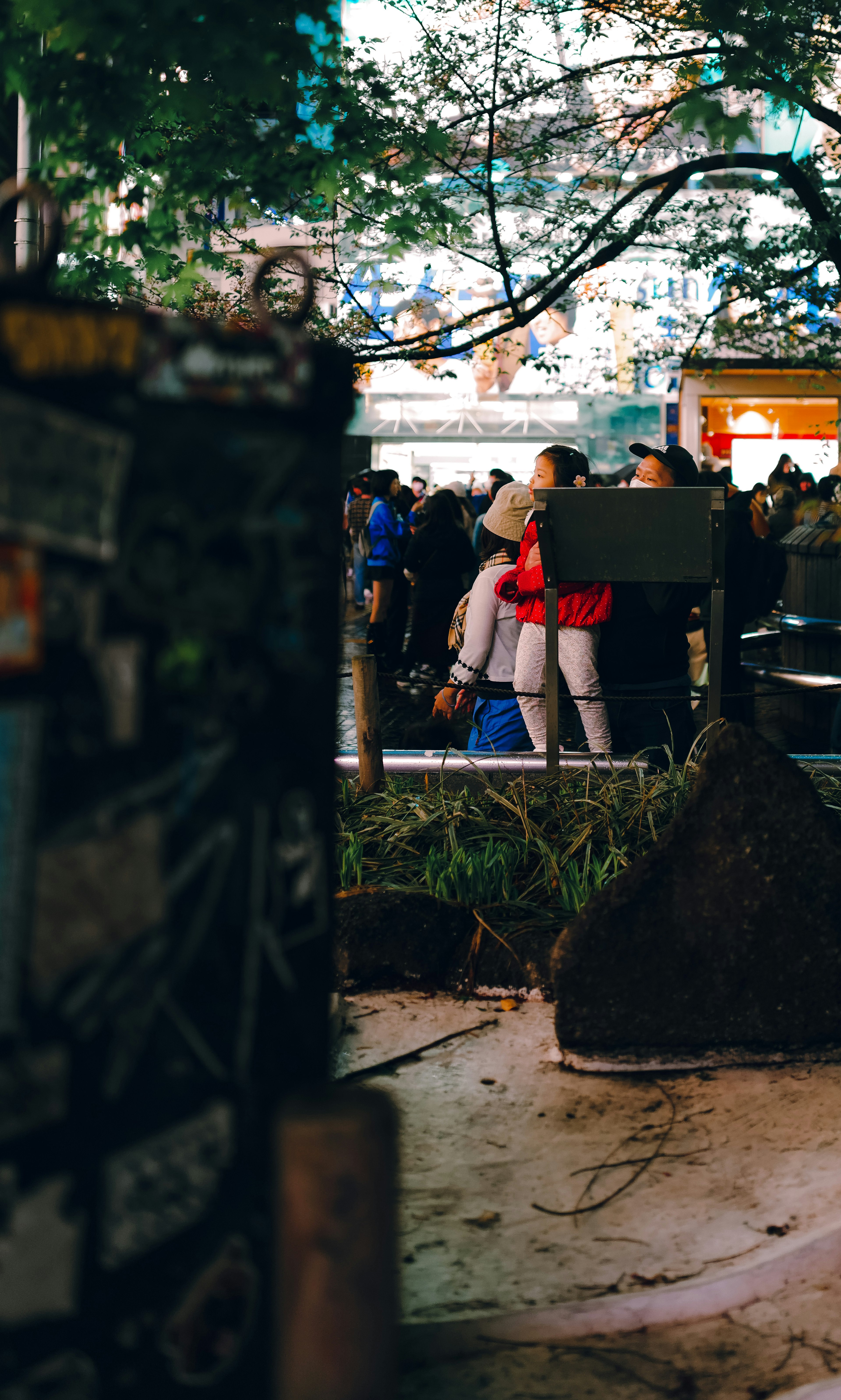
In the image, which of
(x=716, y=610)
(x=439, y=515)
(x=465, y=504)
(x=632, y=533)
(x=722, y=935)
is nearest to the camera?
(x=722, y=935)

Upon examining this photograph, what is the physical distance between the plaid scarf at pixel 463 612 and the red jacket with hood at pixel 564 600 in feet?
1.56

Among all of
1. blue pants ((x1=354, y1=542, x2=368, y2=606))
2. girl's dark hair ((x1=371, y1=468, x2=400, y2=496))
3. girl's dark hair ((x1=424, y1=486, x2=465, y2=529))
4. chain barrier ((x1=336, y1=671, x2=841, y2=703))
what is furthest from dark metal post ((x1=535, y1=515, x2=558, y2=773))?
blue pants ((x1=354, y1=542, x2=368, y2=606))

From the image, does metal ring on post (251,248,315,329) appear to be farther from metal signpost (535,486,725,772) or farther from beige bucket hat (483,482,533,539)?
beige bucket hat (483,482,533,539)

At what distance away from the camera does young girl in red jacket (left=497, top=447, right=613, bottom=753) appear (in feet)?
18.6

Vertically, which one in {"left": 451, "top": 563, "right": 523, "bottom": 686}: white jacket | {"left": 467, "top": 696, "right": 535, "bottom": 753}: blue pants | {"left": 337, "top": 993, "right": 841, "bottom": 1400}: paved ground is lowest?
{"left": 337, "top": 993, "right": 841, "bottom": 1400}: paved ground

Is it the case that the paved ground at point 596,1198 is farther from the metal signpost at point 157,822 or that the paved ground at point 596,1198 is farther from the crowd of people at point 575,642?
the crowd of people at point 575,642

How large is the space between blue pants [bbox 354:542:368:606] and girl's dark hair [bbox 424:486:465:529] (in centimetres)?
433

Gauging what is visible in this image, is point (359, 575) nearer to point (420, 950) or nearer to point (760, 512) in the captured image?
point (760, 512)

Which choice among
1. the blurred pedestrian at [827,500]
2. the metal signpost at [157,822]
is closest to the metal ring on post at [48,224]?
the metal signpost at [157,822]

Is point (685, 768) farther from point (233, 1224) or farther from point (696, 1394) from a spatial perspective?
point (233, 1224)

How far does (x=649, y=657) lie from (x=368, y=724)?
Answer: 4.43 ft

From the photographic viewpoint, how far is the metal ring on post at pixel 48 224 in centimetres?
163

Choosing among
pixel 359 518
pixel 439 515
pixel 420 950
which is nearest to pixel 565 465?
pixel 420 950

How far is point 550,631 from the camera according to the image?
5367 millimetres
